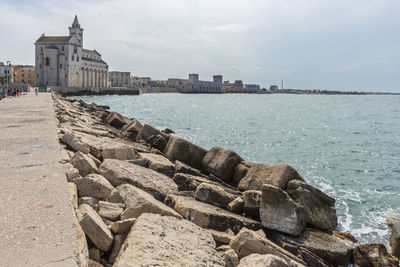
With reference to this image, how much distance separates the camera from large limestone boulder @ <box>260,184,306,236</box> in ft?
16.2

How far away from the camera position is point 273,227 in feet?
16.3

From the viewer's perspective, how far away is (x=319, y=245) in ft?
16.0

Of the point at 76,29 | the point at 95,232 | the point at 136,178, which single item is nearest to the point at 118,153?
the point at 136,178

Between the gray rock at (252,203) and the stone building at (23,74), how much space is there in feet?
Result: 300

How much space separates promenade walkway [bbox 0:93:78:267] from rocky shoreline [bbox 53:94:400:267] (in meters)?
0.21

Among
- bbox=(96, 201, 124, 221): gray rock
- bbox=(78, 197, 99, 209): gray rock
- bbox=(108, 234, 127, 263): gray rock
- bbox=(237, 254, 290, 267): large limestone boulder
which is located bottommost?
bbox=(237, 254, 290, 267): large limestone boulder

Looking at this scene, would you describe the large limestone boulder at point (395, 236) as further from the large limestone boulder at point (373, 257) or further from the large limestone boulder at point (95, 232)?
the large limestone boulder at point (95, 232)

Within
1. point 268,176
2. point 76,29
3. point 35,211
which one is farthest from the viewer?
point 76,29

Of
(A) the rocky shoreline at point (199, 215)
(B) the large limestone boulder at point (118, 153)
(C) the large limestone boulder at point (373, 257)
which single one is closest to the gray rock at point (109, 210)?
(A) the rocky shoreline at point (199, 215)

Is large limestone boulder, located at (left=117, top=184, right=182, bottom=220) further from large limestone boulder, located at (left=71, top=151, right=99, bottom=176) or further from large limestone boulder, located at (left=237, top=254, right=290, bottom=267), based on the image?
large limestone boulder, located at (left=237, top=254, right=290, bottom=267)

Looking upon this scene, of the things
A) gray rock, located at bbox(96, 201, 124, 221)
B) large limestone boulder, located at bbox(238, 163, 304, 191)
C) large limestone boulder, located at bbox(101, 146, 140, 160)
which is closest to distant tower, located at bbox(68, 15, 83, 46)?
large limestone boulder, located at bbox(101, 146, 140, 160)

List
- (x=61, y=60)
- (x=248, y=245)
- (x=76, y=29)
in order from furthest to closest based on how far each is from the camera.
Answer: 1. (x=76, y=29)
2. (x=61, y=60)
3. (x=248, y=245)

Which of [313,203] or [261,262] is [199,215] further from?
[313,203]

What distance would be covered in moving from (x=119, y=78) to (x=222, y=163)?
401 feet
